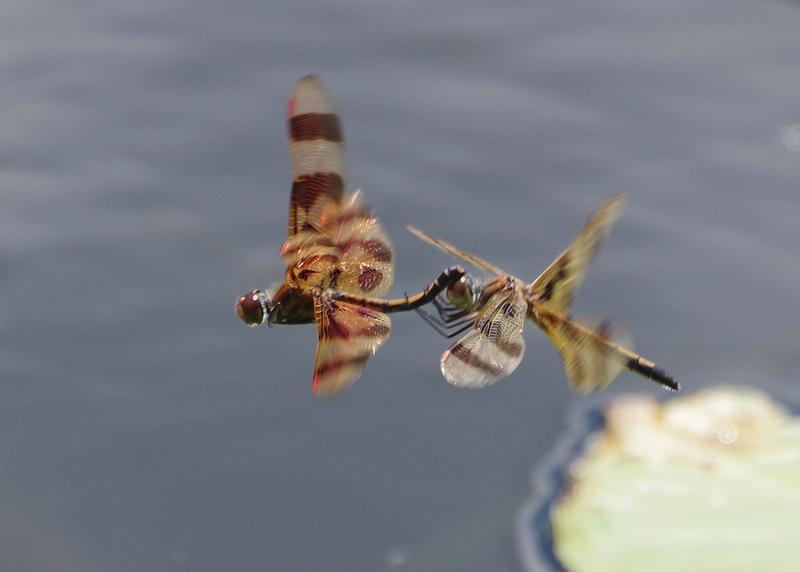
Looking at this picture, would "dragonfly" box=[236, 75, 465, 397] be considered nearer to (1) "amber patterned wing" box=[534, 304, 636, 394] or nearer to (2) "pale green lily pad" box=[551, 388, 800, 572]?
(1) "amber patterned wing" box=[534, 304, 636, 394]

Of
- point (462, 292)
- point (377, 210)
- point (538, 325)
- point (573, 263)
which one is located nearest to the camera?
point (462, 292)

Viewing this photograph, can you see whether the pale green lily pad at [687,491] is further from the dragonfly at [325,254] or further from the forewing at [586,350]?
the dragonfly at [325,254]

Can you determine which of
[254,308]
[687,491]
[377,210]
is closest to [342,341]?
[254,308]

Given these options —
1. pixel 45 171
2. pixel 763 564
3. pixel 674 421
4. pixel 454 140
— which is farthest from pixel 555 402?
pixel 45 171

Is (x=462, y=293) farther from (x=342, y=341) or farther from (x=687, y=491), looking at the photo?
(x=687, y=491)

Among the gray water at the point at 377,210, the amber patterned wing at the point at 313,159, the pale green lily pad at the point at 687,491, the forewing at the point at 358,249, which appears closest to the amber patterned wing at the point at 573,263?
the forewing at the point at 358,249
